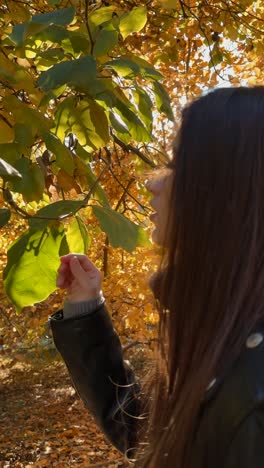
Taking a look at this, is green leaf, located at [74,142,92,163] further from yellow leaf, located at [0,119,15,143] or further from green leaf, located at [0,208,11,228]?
green leaf, located at [0,208,11,228]

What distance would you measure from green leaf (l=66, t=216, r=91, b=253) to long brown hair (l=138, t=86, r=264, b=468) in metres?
0.38

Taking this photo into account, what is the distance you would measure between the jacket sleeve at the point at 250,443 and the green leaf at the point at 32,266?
0.72 meters

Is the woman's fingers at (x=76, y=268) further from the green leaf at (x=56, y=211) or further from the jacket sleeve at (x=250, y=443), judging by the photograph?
the jacket sleeve at (x=250, y=443)

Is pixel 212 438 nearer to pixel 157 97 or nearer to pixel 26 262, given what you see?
pixel 26 262

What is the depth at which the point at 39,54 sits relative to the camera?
1.60 metres

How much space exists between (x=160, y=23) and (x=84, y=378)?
9.17 feet

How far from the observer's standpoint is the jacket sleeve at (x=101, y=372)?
1539 millimetres

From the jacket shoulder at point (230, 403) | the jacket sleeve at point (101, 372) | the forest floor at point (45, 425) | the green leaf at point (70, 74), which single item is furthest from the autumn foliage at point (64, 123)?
the forest floor at point (45, 425)

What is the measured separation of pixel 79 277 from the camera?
5.06 feet

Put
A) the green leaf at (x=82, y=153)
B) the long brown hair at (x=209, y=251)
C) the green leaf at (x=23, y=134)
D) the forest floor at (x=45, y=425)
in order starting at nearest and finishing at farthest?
the long brown hair at (x=209, y=251), the green leaf at (x=23, y=134), the green leaf at (x=82, y=153), the forest floor at (x=45, y=425)

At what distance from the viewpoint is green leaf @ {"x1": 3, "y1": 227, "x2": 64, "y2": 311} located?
1.46m

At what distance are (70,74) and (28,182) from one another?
0.34 metres

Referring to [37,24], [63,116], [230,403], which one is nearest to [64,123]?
[63,116]

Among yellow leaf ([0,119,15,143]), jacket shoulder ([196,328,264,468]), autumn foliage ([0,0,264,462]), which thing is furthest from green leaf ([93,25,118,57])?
jacket shoulder ([196,328,264,468])
